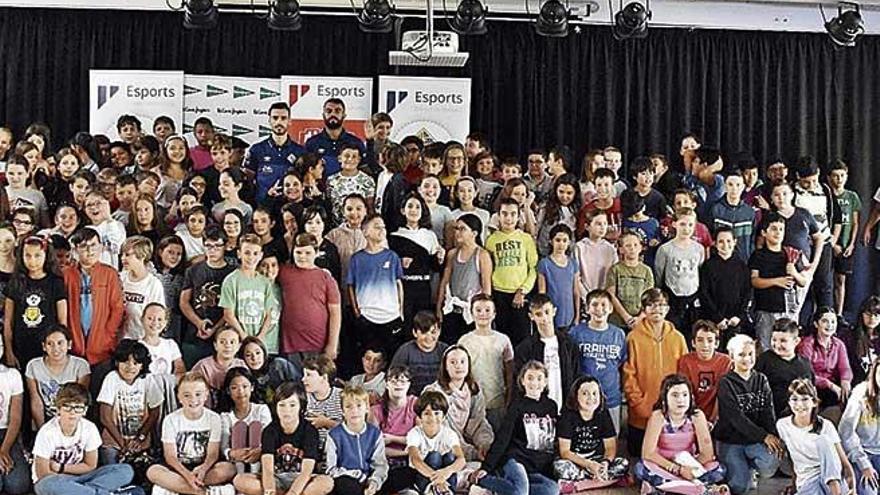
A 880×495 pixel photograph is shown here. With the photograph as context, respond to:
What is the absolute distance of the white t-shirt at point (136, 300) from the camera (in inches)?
236

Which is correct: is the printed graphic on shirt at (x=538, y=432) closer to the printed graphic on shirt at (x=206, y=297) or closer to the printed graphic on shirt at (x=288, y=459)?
→ the printed graphic on shirt at (x=288, y=459)

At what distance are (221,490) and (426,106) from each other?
4.43 m

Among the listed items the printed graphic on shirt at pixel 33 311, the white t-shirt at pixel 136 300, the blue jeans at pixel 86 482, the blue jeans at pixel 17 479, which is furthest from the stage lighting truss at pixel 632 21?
the blue jeans at pixel 17 479

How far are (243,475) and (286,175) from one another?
6.83 feet

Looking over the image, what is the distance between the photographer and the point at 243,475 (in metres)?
5.51

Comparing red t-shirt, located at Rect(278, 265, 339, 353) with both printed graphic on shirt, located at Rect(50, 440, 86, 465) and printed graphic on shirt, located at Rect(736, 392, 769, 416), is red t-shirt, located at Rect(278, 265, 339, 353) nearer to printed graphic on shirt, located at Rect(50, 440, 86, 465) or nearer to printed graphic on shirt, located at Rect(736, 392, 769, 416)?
printed graphic on shirt, located at Rect(50, 440, 86, 465)

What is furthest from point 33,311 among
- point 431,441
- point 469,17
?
point 469,17

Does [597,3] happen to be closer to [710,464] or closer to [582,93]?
[582,93]

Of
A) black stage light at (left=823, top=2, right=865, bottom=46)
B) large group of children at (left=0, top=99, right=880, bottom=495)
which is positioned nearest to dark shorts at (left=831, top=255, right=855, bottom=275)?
large group of children at (left=0, top=99, right=880, bottom=495)

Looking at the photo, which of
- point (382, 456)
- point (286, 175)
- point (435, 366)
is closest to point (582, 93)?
point (286, 175)

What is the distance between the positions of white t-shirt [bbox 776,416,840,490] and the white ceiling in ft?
14.6

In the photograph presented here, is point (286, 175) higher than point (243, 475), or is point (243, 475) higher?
point (286, 175)

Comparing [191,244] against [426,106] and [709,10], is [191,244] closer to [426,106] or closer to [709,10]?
[426,106]

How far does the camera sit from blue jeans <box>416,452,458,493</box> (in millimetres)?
5547
